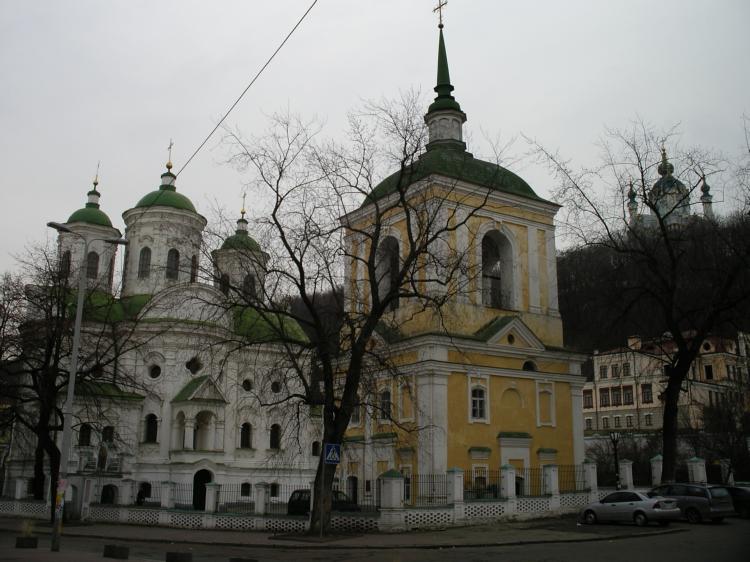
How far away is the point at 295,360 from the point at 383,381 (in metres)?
7.82

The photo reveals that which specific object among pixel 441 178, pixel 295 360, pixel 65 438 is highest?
pixel 441 178

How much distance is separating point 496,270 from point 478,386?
5883 mm

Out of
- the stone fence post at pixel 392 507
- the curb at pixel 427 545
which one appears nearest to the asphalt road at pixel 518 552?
the curb at pixel 427 545

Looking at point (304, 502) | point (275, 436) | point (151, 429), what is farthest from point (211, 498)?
point (275, 436)

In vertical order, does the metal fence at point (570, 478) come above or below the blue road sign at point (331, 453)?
below

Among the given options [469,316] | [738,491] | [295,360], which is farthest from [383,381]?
[738,491]

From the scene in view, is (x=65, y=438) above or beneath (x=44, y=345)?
beneath

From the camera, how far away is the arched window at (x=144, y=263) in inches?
1839

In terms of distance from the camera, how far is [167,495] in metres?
26.2

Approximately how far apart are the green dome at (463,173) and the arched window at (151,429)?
2029cm

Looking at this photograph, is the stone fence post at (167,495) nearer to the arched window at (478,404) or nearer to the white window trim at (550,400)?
the arched window at (478,404)

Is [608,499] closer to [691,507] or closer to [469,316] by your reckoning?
[691,507]

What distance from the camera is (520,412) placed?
92.9 feet

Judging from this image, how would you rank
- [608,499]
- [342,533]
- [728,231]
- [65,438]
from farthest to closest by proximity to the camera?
[728,231] < [608,499] < [342,533] < [65,438]
